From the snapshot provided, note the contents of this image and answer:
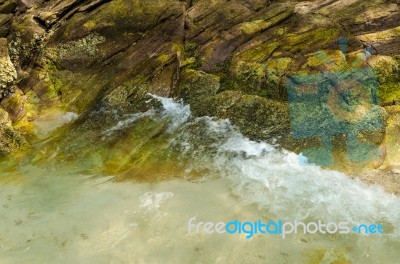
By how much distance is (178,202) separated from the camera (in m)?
10.2

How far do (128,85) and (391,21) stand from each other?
33.5 ft

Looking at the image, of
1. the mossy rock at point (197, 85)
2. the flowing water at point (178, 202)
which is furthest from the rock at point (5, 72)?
the mossy rock at point (197, 85)

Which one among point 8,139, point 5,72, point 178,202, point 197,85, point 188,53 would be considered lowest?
point 178,202

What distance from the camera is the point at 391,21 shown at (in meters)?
14.9

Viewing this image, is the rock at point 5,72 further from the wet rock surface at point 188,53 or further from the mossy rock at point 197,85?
the mossy rock at point 197,85

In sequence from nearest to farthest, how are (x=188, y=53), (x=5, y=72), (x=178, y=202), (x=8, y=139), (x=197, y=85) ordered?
(x=178, y=202) < (x=8, y=139) < (x=197, y=85) < (x=5, y=72) < (x=188, y=53)

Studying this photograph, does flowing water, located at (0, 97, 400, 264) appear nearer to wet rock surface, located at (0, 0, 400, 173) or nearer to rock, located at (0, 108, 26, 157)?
rock, located at (0, 108, 26, 157)

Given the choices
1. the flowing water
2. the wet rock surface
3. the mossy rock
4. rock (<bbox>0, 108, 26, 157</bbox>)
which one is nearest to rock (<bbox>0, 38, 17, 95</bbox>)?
the wet rock surface

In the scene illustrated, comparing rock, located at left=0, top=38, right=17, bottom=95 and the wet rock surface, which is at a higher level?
rock, located at left=0, top=38, right=17, bottom=95

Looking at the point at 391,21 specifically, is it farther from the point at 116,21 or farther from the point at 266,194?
the point at 116,21

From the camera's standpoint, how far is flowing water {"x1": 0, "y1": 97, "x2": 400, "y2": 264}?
28.9ft

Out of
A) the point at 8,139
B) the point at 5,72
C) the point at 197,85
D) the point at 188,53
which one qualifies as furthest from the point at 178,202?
the point at 5,72

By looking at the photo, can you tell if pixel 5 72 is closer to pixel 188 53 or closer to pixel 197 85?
pixel 188 53

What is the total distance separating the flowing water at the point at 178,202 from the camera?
882 centimetres
